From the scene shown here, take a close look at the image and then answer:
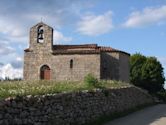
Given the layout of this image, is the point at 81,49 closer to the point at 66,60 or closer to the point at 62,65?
the point at 66,60

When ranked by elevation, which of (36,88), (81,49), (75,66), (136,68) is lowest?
(36,88)

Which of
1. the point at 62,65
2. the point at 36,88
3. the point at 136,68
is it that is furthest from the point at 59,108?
the point at 136,68

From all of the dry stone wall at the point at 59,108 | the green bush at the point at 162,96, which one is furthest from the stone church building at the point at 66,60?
the dry stone wall at the point at 59,108

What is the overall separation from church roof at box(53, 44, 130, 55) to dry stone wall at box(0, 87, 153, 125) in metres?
27.4

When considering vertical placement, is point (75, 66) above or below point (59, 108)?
above

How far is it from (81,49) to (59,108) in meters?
37.4

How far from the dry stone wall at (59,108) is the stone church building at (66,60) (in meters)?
26.9

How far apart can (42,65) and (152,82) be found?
21.7m

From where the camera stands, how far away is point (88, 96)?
18.4 meters

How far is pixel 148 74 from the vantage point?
68.1 metres

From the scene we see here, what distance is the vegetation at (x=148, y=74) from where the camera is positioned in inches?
2640

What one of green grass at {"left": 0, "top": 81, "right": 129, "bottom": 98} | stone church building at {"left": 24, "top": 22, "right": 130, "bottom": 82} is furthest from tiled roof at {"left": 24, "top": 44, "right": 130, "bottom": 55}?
green grass at {"left": 0, "top": 81, "right": 129, "bottom": 98}

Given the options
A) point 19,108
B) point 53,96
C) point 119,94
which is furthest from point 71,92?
point 119,94

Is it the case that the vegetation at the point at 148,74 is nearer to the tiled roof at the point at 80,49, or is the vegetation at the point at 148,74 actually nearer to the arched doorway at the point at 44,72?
the tiled roof at the point at 80,49
